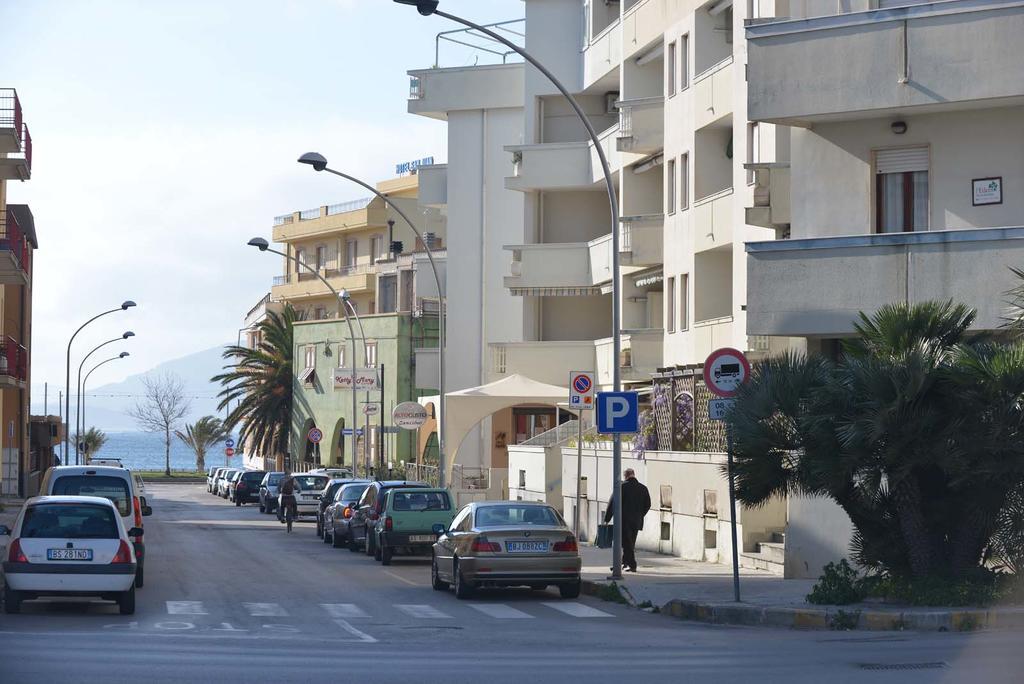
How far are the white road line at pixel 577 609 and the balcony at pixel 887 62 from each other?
772 centimetres

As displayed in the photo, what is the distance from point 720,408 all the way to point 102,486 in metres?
10.9

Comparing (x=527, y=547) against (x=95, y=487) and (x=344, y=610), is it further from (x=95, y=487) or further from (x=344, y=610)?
(x=95, y=487)

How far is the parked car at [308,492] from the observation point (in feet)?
165

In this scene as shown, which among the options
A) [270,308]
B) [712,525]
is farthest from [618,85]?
[270,308]

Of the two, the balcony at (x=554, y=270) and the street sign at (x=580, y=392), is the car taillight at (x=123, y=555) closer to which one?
the street sign at (x=580, y=392)

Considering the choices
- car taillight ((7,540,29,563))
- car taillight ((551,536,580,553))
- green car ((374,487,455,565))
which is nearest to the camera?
car taillight ((7,540,29,563))

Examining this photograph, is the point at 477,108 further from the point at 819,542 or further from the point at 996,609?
the point at 996,609

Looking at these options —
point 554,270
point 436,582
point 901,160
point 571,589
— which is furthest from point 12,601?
point 554,270

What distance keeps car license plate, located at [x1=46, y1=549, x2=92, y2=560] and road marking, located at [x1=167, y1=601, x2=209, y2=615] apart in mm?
1530

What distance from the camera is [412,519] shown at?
30281 mm

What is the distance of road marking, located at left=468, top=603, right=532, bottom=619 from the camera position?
1981 cm

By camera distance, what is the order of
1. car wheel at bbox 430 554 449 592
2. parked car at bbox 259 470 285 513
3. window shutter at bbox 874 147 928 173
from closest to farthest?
window shutter at bbox 874 147 928 173 < car wheel at bbox 430 554 449 592 < parked car at bbox 259 470 285 513

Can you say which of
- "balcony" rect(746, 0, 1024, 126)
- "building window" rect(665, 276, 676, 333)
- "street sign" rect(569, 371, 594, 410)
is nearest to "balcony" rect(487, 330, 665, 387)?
"building window" rect(665, 276, 676, 333)

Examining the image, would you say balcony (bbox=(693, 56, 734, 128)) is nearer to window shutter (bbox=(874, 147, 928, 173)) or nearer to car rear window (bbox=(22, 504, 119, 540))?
window shutter (bbox=(874, 147, 928, 173))
